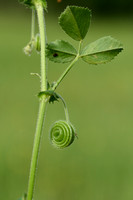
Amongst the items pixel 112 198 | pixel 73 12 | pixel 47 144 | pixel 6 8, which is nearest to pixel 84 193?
pixel 112 198

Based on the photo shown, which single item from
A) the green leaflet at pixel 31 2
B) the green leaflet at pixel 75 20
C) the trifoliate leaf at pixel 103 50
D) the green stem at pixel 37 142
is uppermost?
the green leaflet at pixel 75 20

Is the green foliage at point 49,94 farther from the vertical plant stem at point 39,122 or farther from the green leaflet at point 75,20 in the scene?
the green leaflet at point 75,20

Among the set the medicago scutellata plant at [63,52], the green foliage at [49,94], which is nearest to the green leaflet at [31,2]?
the medicago scutellata plant at [63,52]

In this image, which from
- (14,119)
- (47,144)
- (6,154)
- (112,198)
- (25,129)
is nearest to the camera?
(112,198)

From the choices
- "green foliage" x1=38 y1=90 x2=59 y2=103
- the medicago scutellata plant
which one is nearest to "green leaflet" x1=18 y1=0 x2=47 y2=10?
the medicago scutellata plant

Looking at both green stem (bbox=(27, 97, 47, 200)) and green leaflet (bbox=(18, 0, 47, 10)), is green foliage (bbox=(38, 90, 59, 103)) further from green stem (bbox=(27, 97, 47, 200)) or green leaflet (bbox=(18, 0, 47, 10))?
green leaflet (bbox=(18, 0, 47, 10))

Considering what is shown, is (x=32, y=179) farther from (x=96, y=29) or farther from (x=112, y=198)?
(x=96, y=29)
